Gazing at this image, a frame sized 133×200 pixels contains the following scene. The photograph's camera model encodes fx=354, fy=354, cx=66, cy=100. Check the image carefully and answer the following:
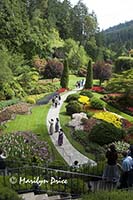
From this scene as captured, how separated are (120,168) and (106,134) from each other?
11.7 m

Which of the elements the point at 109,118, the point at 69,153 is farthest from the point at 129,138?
the point at 109,118

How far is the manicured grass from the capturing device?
25013 millimetres

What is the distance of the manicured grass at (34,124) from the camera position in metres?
25.0

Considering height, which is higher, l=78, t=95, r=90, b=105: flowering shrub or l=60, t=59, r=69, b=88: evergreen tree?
l=60, t=59, r=69, b=88: evergreen tree

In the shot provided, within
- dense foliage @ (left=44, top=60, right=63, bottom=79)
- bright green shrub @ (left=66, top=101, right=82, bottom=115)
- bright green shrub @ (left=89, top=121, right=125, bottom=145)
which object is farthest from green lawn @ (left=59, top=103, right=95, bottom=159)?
dense foliage @ (left=44, top=60, right=63, bottom=79)

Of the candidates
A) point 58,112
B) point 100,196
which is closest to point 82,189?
point 100,196

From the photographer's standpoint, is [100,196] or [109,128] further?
[109,128]

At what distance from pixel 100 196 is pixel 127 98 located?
27762mm

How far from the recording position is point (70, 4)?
3932 inches

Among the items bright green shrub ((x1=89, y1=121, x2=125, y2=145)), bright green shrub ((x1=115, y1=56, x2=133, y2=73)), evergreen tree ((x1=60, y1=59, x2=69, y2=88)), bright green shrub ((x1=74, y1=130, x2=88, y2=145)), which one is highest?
bright green shrub ((x1=115, y1=56, x2=133, y2=73))

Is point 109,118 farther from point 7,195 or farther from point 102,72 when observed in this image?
point 102,72

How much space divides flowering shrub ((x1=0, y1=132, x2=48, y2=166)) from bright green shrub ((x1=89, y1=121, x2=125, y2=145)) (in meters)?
3.67

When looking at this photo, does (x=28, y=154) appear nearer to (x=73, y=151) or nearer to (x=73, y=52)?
(x=73, y=151)

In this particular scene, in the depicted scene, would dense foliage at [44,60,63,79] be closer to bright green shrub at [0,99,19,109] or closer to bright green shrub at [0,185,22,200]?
bright green shrub at [0,99,19,109]
